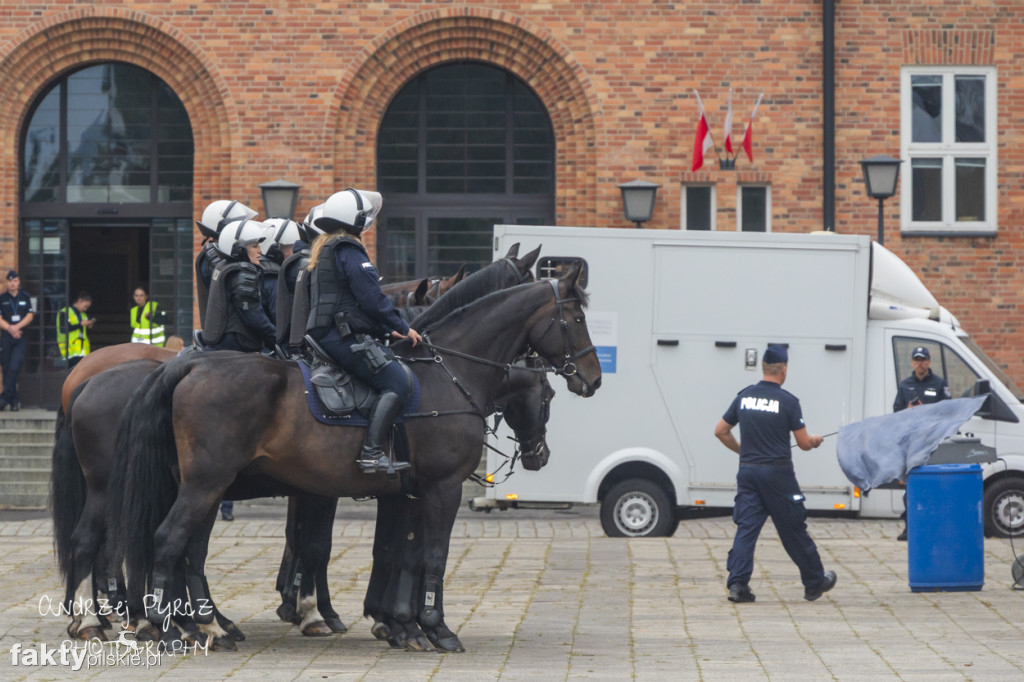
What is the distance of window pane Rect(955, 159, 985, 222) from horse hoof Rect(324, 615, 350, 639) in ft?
45.2

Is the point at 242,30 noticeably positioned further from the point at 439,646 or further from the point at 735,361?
the point at 439,646

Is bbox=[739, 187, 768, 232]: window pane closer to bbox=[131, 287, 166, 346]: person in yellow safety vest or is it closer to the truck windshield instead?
the truck windshield

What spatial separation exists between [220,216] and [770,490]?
4.39 m

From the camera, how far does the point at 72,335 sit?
21391 millimetres

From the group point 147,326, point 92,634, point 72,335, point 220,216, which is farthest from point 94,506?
point 72,335

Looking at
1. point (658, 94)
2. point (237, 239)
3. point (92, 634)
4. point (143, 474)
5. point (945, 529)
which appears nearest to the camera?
point (143, 474)

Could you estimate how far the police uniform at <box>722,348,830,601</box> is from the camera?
1105cm

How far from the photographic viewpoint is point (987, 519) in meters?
15.4

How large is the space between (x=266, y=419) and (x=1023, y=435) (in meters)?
9.64

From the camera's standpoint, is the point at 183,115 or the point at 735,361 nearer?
the point at 735,361

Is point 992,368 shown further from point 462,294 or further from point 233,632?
point 233,632

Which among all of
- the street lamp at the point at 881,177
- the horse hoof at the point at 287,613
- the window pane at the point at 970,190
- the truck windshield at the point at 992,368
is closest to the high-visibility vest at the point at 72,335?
the street lamp at the point at 881,177

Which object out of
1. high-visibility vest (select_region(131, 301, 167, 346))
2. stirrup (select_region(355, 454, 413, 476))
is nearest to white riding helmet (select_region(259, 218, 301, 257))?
stirrup (select_region(355, 454, 413, 476))

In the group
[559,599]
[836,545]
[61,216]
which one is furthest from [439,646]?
[61,216]
